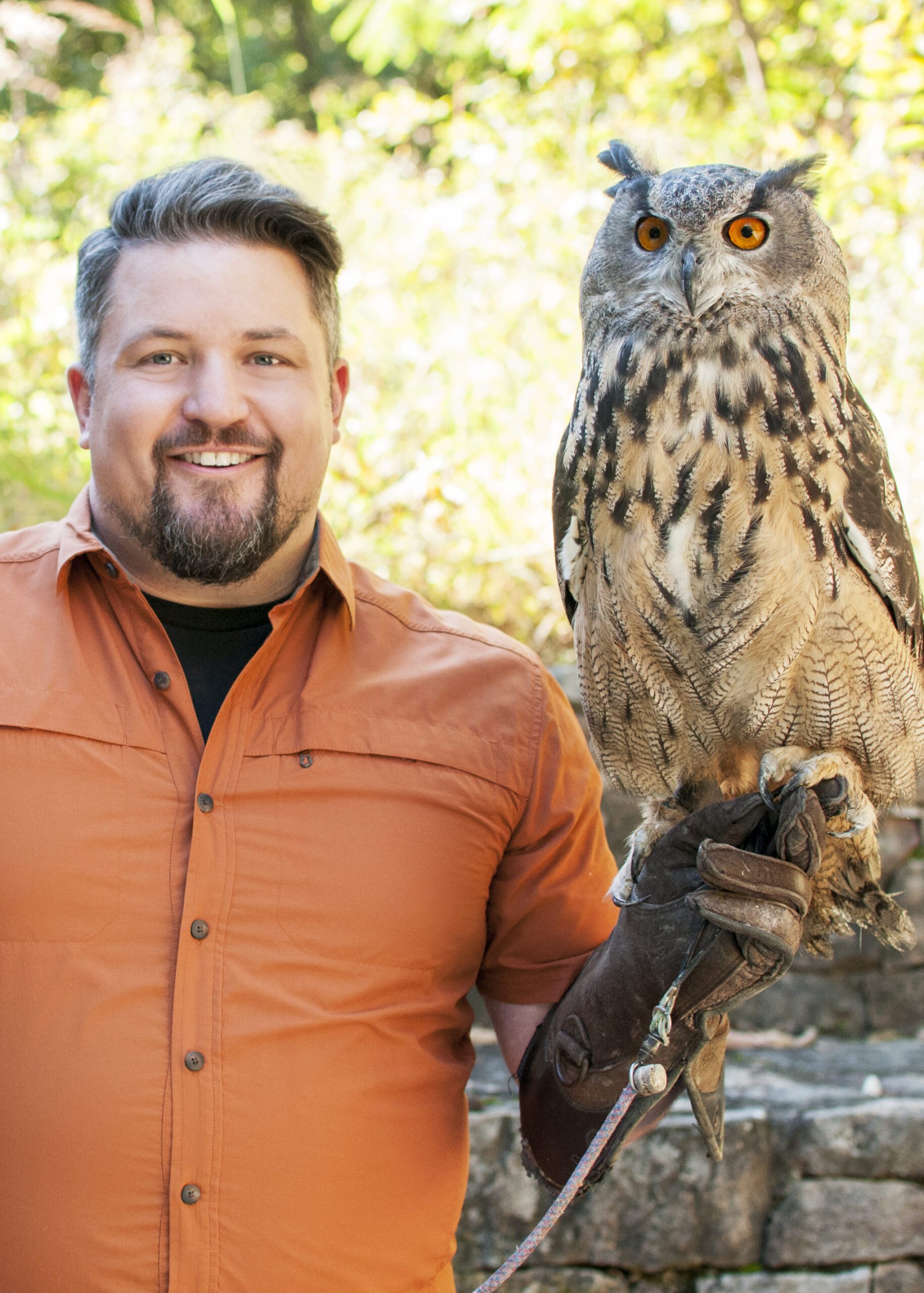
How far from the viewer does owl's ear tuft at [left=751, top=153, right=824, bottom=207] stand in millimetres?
1748

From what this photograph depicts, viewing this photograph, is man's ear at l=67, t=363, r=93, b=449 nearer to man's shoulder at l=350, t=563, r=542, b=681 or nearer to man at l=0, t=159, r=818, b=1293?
man at l=0, t=159, r=818, b=1293

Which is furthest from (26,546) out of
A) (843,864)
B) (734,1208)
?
(734,1208)

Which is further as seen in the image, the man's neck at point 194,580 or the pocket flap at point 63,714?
the man's neck at point 194,580

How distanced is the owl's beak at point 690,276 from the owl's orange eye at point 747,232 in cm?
9

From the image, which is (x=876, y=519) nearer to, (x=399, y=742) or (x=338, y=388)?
(x=399, y=742)

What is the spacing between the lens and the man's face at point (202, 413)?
5.66ft

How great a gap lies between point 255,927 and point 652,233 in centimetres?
121

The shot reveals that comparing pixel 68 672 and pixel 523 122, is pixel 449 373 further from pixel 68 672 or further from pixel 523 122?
pixel 68 672

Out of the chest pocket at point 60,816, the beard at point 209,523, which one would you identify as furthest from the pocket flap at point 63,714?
the beard at point 209,523

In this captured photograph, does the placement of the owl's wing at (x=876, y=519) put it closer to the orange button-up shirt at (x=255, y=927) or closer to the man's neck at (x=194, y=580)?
the orange button-up shirt at (x=255, y=927)

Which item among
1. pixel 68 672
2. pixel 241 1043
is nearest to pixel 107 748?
pixel 68 672

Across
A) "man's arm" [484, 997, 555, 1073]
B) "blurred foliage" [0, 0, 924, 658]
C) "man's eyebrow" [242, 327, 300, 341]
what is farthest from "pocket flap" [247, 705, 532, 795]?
"blurred foliage" [0, 0, 924, 658]

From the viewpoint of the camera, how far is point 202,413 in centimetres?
171

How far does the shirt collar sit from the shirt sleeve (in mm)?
364
